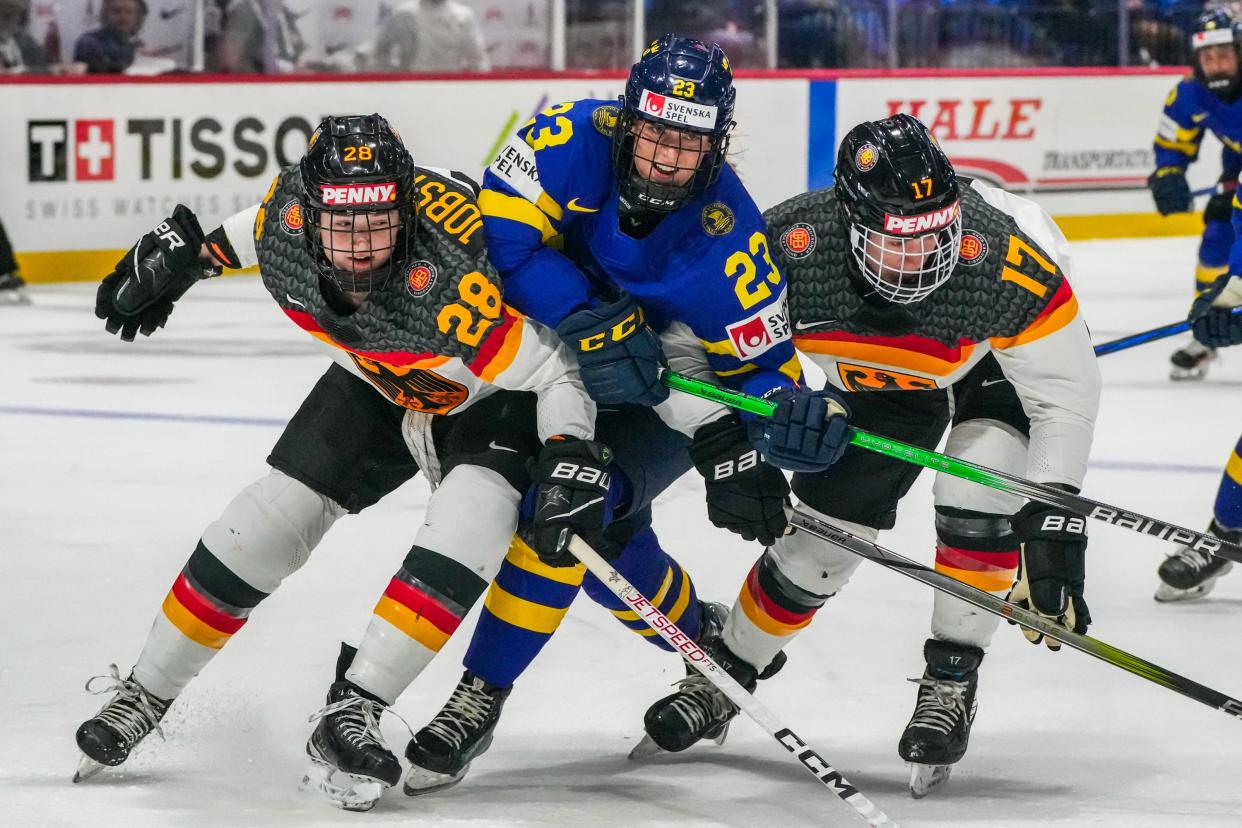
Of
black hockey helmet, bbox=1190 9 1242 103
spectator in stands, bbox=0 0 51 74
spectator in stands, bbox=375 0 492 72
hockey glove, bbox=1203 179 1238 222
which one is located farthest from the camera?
spectator in stands, bbox=375 0 492 72

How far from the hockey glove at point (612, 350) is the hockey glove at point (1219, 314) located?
1721 mm

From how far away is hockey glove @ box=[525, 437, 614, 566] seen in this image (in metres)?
2.58

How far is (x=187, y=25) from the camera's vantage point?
8672mm

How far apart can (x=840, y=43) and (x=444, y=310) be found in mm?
7956

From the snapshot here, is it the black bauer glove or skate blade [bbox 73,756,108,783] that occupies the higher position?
the black bauer glove

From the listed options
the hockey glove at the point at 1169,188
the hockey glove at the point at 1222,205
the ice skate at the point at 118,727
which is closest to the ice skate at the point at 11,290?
the hockey glove at the point at 1169,188

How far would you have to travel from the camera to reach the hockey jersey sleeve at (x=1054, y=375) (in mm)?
2744

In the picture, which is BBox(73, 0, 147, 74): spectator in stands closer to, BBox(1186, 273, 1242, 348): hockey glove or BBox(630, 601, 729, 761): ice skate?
BBox(1186, 273, 1242, 348): hockey glove

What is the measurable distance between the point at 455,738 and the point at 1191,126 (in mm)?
5217

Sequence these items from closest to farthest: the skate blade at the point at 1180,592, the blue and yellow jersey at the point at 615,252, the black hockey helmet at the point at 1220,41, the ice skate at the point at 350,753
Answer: the ice skate at the point at 350,753
the blue and yellow jersey at the point at 615,252
the skate blade at the point at 1180,592
the black hockey helmet at the point at 1220,41

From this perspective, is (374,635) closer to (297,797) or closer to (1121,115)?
(297,797)

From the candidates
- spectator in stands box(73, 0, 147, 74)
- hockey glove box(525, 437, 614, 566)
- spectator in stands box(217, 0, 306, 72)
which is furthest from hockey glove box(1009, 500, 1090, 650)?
spectator in stands box(217, 0, 306, 72)

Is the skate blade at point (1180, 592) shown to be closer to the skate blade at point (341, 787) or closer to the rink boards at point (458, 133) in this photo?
the skate blade at point (341, 787)

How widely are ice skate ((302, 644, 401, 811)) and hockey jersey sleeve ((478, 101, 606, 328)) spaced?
611 mm
